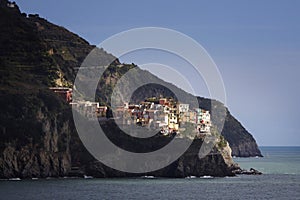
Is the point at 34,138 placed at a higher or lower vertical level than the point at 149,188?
higher

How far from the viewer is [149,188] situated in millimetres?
81125

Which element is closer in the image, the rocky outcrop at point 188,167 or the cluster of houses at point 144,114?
the rocky outcrop at point 188,167

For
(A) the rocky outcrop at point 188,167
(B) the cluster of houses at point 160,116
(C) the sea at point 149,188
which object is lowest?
(C) the sea at point 149,188

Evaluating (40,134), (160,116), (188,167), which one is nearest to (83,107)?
(160,116)

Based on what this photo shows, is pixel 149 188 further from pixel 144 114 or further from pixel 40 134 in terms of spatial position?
pixel 144 114

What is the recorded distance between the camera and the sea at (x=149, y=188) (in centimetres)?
7288

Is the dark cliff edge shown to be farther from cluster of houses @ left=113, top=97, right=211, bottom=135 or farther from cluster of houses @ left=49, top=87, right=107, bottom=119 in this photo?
cluster of houses @ left=113, top=97, right=211, bottom=135

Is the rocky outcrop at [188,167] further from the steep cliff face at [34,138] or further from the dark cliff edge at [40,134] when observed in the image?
the steep cliff face at [34,138]

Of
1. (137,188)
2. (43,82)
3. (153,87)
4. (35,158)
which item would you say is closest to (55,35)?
(153,87)

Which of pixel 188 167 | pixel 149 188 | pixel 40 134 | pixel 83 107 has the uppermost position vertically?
pixel 83 107

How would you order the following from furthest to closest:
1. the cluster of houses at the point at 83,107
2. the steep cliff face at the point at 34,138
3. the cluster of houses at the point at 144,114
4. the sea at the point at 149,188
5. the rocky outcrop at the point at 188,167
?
the cluster of houses at the point at 83,107 → the cluster of houses at the point at 144,114 → the rocky outcrop at the point at 188,167 → the steep cliff face at the point at 34,138 → the sea at the point at 149,188

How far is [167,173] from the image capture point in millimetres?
97062

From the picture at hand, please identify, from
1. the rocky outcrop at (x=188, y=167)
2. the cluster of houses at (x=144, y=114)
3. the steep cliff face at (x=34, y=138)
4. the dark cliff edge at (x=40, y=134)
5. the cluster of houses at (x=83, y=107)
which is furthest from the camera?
the cluster of houses at (x=83, y=107)

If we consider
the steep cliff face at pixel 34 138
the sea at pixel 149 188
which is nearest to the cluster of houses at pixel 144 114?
the steep cliff face at pixel 34 138
